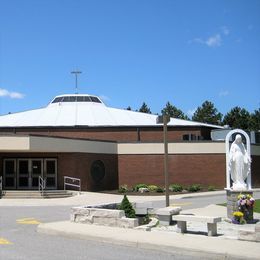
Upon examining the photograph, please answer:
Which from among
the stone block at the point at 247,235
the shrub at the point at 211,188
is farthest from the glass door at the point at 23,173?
the stone block at the point at 247,235

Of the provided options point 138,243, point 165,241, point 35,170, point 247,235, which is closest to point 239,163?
point 247,235

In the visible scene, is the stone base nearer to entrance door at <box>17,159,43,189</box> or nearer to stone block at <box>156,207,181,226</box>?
stone block at <box>156,207,181,226</box>

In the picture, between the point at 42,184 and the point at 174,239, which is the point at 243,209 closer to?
the point at 174,239

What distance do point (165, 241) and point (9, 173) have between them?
2643 centimetres

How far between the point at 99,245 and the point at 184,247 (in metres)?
2.17

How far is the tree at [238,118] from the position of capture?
87688 mm

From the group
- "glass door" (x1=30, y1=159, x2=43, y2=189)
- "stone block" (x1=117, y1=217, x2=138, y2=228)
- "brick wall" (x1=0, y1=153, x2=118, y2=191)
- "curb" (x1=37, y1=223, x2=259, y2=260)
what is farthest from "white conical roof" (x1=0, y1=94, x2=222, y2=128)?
"curb" (x1=37, y1=223, x2=259, y2=260)

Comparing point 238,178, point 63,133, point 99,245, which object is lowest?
point 99,245

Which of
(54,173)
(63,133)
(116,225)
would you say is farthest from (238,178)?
(63,133)

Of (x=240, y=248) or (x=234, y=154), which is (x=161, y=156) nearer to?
(x=234, y=154)

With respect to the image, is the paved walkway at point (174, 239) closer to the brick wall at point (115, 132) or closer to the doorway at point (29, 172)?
the doorway at point (29, 172)

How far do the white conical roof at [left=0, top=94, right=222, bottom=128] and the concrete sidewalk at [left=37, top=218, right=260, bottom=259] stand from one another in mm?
32782

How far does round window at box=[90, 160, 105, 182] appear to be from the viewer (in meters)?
38.4

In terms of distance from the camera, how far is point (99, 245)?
11.8m
